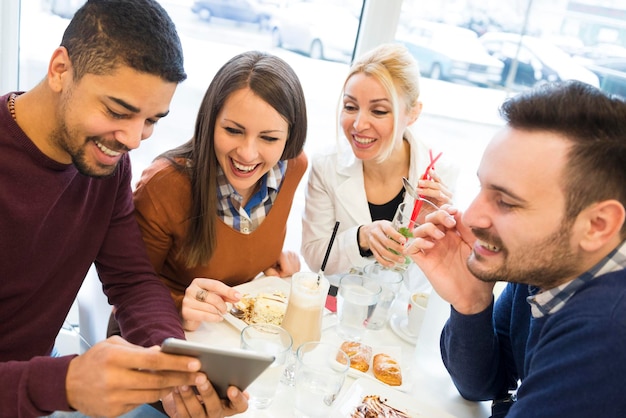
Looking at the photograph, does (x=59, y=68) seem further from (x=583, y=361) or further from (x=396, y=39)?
(x=396, y=39)

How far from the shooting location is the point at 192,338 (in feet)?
4.57

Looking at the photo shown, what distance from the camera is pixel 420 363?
1.44 metres

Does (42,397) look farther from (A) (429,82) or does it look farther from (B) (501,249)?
(A) (429,82)

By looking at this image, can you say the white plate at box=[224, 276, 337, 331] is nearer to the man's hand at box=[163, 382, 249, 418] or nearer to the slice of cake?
the slice of cake

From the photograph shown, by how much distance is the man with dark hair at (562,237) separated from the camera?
0.99 meters

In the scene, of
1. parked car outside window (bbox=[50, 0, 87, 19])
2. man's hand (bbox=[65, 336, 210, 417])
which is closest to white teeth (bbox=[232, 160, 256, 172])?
man's hand (bbox=[65, 336, 210, 417])

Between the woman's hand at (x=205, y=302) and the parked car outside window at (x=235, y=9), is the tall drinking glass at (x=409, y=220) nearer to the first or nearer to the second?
the woman's hand at (x=205, y=302)

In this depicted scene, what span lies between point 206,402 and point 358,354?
403mm

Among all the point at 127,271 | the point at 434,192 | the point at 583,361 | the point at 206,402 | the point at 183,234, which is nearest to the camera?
the point at 583,361

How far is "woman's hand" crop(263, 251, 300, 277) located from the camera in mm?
1828

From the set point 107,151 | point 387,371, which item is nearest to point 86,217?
point 107,151

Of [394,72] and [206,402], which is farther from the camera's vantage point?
[394,72]

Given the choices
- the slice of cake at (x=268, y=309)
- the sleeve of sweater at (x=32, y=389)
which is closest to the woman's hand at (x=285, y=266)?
the slice of cake at (x=268, y=309)

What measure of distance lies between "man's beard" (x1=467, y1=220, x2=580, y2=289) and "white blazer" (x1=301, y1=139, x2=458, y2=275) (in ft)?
2.82
